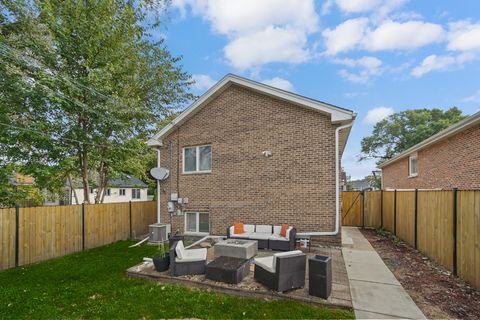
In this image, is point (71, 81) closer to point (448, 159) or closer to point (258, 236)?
point (258, 236)

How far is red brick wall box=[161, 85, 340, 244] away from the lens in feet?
27.2

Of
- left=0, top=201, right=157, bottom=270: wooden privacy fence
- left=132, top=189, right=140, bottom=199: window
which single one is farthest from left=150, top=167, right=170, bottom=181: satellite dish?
left=132, top=189, right=140, bottom=199: window

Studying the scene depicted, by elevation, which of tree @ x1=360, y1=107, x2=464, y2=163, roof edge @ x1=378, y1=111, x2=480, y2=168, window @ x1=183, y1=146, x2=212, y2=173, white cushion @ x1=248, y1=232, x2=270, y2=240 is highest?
tree @ x1=360, y1=107, x2=464, y2=163

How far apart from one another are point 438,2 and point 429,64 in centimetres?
572

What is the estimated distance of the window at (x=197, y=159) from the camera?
10207 mm

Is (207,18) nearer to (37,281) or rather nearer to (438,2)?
(438,2)

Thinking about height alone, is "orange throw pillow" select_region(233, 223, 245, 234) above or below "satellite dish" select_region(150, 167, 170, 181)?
below

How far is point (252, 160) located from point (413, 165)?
37.7ft

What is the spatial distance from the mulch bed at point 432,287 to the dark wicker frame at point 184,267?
4.39 metres

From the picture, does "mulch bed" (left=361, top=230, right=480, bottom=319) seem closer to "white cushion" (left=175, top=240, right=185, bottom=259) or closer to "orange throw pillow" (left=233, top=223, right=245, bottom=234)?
"orange throw pillow" (left=233, top=223, right=245, bottom=234)

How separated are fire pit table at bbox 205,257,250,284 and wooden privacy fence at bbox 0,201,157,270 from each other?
6087mm

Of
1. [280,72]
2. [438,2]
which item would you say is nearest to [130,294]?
[438,2]

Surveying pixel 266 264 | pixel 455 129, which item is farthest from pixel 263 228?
pixel 455 129

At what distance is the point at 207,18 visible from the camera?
11.5 metres
